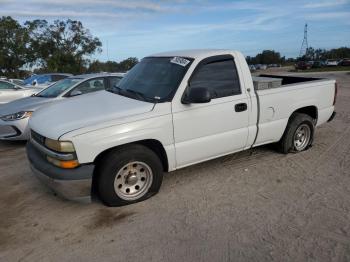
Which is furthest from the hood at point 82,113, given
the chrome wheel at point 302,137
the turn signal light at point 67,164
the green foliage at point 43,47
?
the green foliage at point 43,47

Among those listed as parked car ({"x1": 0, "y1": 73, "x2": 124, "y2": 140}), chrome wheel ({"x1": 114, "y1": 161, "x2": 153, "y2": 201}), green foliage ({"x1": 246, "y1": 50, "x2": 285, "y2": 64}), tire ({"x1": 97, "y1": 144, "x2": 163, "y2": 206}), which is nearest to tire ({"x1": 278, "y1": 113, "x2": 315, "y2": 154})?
tire ({"x1": 97, "y1": 144, "x2": 163, "y2": 206})

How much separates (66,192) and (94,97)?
65.1 inches

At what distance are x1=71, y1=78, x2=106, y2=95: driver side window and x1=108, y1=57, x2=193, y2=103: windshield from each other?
111 inches

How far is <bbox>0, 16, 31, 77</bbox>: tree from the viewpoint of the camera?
128 ft

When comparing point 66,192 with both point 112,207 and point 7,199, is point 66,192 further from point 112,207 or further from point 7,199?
point 7,199

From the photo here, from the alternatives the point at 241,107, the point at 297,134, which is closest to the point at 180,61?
the point at 241,107

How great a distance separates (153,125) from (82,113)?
0.89 m

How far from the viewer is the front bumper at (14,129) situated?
6998mm

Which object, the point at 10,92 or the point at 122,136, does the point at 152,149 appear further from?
the point at 10,92

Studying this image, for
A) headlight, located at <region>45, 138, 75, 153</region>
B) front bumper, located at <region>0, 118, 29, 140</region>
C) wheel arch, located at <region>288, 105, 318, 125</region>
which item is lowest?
front bumper, located at <region>0, 118, 29, 140</region>

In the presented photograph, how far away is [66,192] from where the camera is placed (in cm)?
390

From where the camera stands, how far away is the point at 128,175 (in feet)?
13.9

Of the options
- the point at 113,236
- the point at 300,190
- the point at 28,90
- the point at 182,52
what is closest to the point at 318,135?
the point at 300,190

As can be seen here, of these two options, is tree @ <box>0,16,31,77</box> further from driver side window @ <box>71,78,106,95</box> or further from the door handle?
the door handle
